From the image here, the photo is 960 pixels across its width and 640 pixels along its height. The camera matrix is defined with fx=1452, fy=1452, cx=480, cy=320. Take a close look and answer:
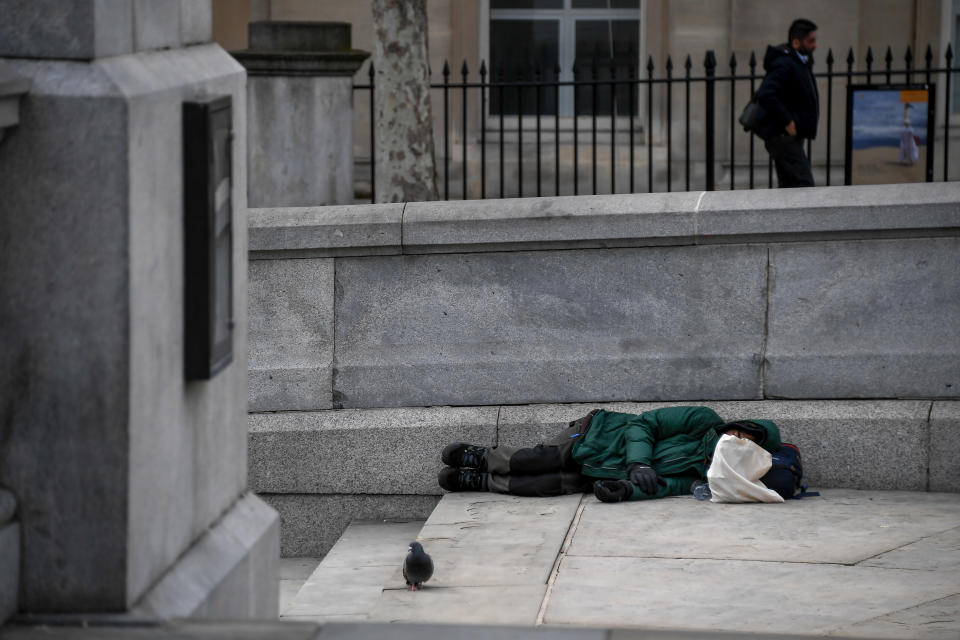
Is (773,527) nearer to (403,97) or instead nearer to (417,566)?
(417,566)

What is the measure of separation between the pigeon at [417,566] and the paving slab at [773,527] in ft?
2.55

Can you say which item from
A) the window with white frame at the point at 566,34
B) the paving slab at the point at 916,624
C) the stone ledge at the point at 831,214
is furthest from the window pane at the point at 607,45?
the paving slab at the point at 916,624

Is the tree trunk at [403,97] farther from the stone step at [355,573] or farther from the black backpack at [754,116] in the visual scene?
the stone step at [355,573]

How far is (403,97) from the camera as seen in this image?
10312 millimetres

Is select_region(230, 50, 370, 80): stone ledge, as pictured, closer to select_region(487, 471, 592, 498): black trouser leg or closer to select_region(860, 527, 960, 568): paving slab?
select_region(487, 471, 592, 498): black trouser leg

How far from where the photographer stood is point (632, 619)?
532 centimetres

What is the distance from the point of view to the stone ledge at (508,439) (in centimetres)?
724

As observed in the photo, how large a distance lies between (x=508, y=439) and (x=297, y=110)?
2.45 meters

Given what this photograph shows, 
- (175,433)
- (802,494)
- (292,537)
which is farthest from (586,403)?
(175,433)

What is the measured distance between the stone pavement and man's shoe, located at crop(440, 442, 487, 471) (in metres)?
0.17

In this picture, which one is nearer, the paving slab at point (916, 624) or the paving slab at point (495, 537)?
the paving slab at point (916, 624)

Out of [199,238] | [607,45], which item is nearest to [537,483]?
[199,238]

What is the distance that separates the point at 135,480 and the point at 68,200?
0.59 meters

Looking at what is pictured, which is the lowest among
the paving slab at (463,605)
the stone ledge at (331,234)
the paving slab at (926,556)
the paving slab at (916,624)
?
the paving slab at (463,605)
